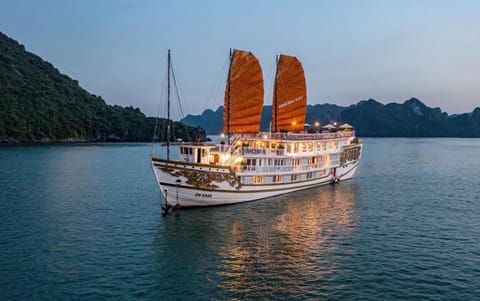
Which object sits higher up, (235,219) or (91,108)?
(91,108)

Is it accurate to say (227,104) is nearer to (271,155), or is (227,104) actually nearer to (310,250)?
(271,155)

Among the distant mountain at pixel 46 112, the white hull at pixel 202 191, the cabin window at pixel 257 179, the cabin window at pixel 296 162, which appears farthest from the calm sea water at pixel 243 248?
the distant mountain at pixel 46 112

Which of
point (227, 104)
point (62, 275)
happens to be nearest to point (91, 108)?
point (227, 104)

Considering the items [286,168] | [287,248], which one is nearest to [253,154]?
[286,168]

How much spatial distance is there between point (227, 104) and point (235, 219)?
42.7 feet

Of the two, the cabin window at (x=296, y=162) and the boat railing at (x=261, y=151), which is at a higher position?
the boat railing at (x=261, y=151)

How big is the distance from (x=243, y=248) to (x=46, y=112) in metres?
163

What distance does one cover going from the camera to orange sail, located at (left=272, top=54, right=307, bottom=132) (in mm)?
40500

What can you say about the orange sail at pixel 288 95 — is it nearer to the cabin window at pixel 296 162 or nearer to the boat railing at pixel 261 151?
the cabin window at pixel 296 162

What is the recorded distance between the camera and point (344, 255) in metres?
20.0

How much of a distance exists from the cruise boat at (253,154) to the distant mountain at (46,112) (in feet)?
382

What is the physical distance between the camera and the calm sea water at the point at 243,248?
1577 cm

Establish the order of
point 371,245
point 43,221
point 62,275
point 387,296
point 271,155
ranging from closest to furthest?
1. point 387,296
2. point 62,275
3. point 371,245
4. point 43,221
5. point 271,155

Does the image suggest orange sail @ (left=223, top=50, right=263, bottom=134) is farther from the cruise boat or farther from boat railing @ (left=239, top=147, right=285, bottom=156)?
boat railing @ (left=239, top=147, right=285, bottom=156)
